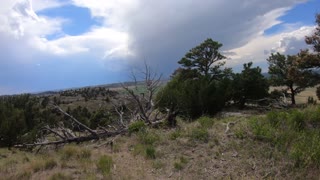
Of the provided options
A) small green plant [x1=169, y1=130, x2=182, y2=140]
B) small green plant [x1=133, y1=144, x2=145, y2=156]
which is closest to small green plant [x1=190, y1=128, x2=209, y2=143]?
small green plant [x1=169, y1=130, x2=182, y2=140]

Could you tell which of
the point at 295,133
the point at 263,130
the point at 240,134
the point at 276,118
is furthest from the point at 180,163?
the point at 276,118

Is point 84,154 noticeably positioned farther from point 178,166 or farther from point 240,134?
point 240,134

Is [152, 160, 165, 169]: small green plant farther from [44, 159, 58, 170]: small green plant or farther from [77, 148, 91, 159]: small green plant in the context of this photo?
[44, 159, 58, 170]: small green plant

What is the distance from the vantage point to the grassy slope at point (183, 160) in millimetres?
6516

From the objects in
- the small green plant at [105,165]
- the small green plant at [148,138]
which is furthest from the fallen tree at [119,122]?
the small green plant at [105,165]

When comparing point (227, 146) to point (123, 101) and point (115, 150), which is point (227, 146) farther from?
point (123, 101)

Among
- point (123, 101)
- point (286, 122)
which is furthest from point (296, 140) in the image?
point (123, 101)

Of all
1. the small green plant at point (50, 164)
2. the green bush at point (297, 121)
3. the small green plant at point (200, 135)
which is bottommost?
the small green plant at point (50, 164)

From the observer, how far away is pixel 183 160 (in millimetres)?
7340

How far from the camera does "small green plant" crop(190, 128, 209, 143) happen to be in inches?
334

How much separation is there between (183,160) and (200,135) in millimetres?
1412

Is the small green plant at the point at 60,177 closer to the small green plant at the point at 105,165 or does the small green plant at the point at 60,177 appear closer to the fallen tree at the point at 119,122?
the small green plant at the point at 105,165

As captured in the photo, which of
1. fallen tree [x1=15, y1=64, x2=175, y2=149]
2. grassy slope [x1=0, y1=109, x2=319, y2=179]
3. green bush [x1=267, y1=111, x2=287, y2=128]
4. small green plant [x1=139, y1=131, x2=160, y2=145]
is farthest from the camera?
fallen tree [x1=15, y1=64, x2=175, y2=149]

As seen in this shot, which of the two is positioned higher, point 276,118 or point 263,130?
point 276,118
